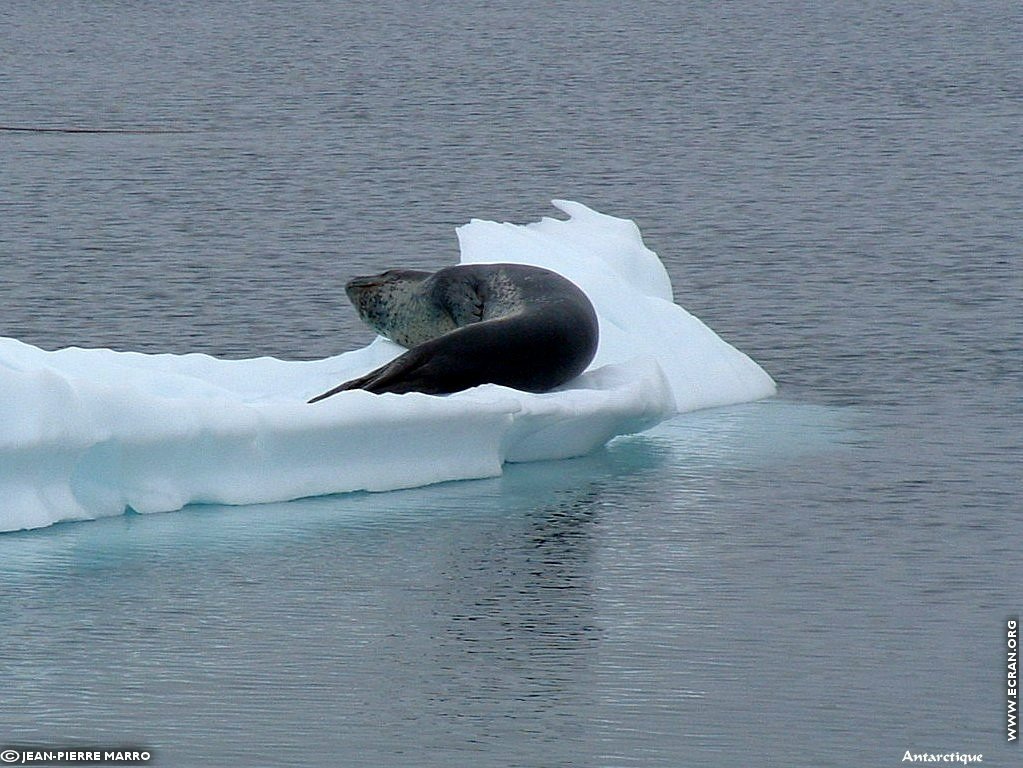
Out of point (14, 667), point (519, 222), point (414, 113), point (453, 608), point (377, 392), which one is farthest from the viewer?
point (414, 113)

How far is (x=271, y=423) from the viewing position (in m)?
6.92

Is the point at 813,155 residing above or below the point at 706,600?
above

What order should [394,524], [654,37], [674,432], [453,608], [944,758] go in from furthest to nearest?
[654,37]
[674,432]
[394,524]
[453,608]
[944,758]

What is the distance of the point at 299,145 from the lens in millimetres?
18469

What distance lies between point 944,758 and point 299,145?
14.2m

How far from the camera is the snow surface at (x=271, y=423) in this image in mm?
6582

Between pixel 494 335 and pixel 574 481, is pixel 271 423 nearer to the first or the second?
pixel 574 481

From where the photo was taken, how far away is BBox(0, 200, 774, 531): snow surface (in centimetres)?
658

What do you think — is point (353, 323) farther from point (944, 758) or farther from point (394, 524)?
point (944, 758)

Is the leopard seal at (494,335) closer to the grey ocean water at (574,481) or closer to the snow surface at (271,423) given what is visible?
the snow surface at (271,423)

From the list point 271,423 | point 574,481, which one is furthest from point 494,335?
point 271,423

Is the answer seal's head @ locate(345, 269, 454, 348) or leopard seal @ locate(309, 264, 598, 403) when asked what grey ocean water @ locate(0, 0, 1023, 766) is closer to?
leopard seal @ locate(309, 264, 598, 403)

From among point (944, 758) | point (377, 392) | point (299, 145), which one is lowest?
point (944, 758)

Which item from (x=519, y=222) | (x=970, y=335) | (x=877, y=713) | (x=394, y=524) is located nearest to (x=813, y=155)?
(x=519, y=222)
